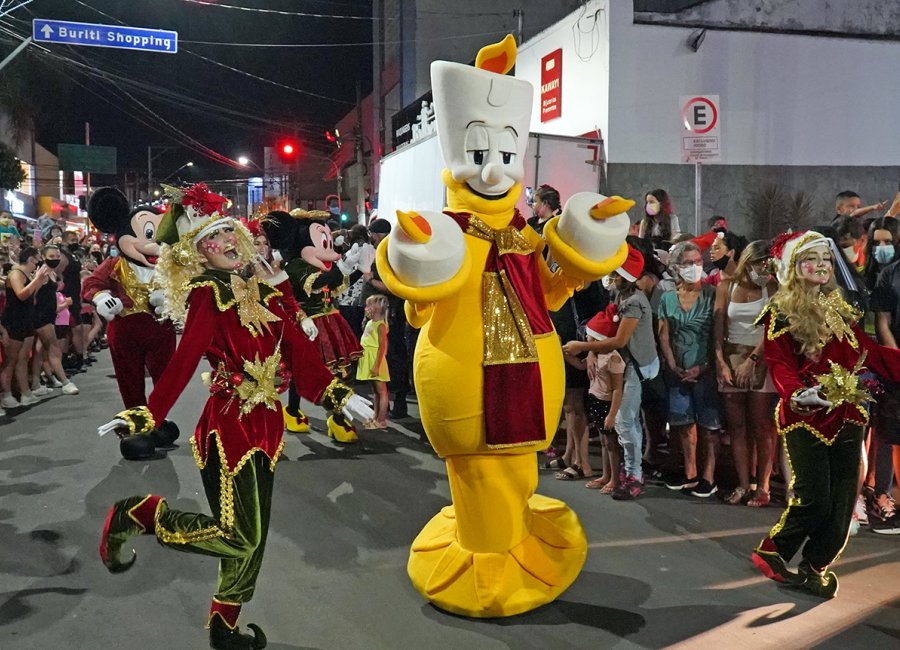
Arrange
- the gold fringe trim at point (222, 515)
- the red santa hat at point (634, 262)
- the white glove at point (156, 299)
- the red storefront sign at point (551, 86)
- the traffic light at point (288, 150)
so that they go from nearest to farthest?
the gold fringe trim at point (222, 515) < the red santa hat at point (634, 262) < the white glove at point (156, 299) < the red storefront sign at point (551, 86) < the traffic light at point (288, 150)

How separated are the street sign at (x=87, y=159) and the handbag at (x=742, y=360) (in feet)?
91.6

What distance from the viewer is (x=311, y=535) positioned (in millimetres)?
4395

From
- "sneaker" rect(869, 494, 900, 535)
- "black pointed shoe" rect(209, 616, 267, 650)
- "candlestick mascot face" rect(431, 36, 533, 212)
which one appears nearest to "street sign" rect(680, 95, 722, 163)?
"sneaker" rect(869, 494, 900, 535)

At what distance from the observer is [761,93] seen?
9859 mm

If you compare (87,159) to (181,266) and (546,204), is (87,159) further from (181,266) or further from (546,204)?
(181,266)

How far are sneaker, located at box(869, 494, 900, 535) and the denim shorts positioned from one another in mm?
1047

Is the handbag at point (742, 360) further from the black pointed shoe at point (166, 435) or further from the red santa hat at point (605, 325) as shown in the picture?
the black pointed shoe at point (166, 435)

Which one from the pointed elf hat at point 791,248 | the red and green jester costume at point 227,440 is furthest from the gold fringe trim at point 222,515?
the pointed elf hat at point 791,248

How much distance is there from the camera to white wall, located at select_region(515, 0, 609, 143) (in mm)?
9508

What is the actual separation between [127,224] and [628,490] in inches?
165

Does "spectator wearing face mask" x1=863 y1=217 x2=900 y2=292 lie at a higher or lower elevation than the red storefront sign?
lower

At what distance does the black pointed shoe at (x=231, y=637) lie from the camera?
9.72 ft

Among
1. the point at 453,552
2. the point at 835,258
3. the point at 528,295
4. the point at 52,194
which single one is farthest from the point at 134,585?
the point at 52,194

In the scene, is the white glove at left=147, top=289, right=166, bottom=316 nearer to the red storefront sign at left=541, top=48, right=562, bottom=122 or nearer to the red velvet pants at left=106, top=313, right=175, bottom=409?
the red velvet pants at left=106, top=313, right=175, bottom=409
